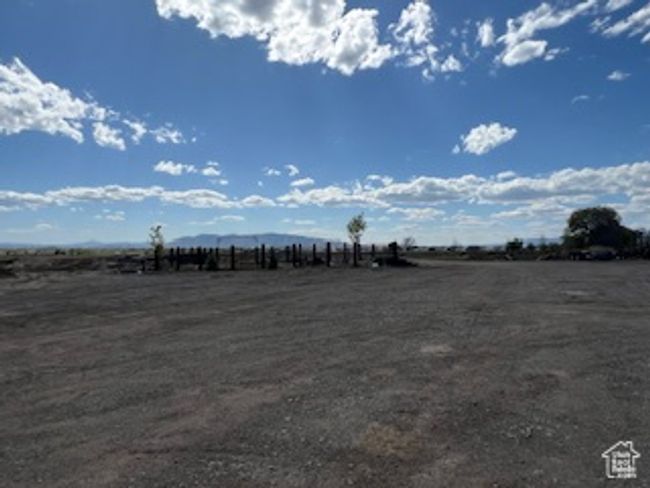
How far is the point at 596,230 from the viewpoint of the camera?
80750 millimetres

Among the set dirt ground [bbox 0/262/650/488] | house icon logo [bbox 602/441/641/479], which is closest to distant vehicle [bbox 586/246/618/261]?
dirt ground [bbox 0/262/650/488]

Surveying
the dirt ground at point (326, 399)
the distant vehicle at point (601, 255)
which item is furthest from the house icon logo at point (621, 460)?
the distant vehicle at point (601, 255)

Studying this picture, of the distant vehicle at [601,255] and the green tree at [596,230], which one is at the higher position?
the green tree at [596,230]

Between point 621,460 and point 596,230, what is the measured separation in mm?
83727

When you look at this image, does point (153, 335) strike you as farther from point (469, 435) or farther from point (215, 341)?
point (469, 435)

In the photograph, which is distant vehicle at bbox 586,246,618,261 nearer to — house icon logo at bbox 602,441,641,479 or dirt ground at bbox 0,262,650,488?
dirt ground at bbox 0,262,650,488

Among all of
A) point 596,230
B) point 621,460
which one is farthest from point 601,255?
point 621,460

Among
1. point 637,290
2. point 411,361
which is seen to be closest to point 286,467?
point 411,361

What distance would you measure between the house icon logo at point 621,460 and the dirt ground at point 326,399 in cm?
9

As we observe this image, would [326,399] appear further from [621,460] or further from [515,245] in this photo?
[515,245]

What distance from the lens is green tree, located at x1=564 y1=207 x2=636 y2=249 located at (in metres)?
78.8

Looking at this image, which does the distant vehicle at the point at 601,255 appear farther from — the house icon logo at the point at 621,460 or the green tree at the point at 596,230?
the house icon logo at the point at 621,460

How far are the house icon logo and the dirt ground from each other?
0.09 m

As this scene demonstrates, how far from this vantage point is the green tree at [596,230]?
259ft
